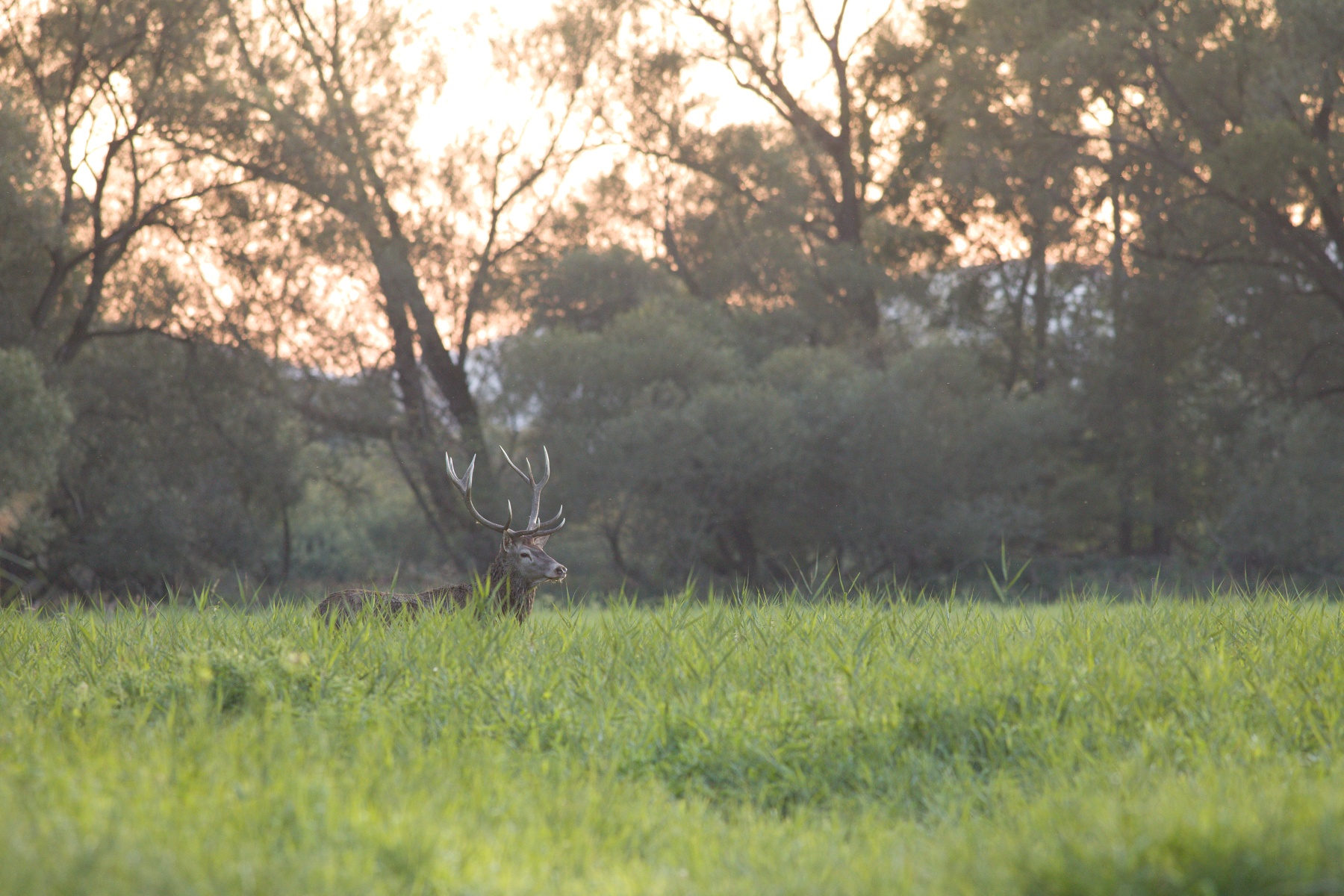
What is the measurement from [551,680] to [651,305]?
18.8 meters

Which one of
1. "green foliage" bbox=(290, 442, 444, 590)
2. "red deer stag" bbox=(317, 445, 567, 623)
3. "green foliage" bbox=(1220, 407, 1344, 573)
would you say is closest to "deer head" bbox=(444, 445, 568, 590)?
"red deer stag" bbox=(317, 445, 567, 623)

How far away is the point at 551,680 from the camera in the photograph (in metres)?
5.62

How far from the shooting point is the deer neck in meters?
7.80

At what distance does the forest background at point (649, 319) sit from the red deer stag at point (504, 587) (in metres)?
9.03

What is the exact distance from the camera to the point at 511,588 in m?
8.12

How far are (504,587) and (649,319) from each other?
50.5 ft

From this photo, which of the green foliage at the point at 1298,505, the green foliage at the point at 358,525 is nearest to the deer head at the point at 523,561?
the green foliage at the point at 358,525

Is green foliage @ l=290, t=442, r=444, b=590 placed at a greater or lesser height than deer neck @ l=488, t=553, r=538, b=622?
lesser

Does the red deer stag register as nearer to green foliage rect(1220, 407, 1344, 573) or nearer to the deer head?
the deer head

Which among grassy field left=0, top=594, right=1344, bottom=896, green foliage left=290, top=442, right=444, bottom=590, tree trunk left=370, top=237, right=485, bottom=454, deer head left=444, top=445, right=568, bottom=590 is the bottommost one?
green foliage left=290, top=442, right=444, bottom=590

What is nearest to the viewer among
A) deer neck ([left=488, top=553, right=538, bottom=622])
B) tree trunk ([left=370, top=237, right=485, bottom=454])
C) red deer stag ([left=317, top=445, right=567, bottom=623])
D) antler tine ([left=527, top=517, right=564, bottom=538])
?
red deer stag ([left=317, top=445, right=567, bottom=623])

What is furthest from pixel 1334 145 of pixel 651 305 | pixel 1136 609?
pixel 1136 609

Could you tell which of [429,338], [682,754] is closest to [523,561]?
[682,754]

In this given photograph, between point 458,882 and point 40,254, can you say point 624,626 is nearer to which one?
point 458,882
